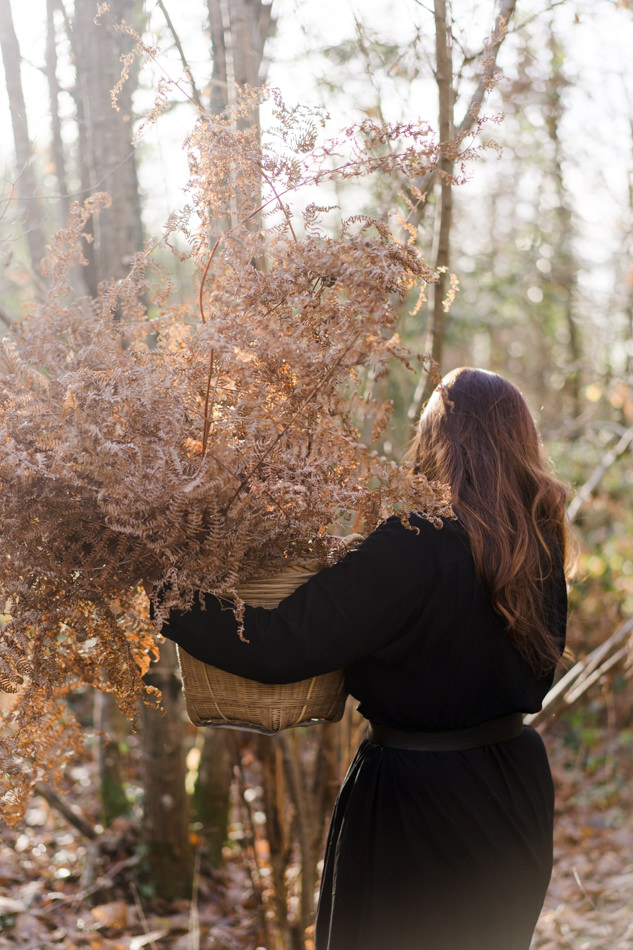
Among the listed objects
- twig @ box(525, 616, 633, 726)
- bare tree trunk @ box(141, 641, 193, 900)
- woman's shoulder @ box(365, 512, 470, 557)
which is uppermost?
woman's shoulder @ box(365, 512, 470, 557)

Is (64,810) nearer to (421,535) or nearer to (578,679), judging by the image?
(578,679)

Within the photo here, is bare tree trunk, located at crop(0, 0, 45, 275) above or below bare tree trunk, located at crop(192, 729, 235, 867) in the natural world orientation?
above

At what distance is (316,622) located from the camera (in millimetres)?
1607

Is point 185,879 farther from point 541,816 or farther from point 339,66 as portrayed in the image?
point 339,66

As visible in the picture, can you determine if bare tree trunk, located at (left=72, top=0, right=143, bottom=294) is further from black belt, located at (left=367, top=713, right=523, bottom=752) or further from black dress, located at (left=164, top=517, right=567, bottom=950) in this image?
black belt, located at (left=367, top=713, right=523, bottom=752)

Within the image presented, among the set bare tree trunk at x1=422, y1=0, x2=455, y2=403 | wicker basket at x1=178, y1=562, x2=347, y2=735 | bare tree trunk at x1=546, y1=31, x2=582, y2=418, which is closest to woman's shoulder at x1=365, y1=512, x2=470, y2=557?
wicker basket at x1=178, y1=562, x2=347, y2=735

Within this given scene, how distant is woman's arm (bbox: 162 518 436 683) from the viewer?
5.26ft

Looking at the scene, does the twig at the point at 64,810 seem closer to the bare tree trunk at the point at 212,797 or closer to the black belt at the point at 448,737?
the bare tree trunk at the point at 212,797

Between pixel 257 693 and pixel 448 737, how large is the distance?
481 mm

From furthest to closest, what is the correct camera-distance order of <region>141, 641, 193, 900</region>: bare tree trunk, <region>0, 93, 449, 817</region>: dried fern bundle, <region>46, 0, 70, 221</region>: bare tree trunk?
<region>141, 641, 193, 900</region>: bare tree trunk, <region>46, 0, 70, 221</region>: bare tree trunk, <region>0, 93, 449, 817</region>: dried fern bundle

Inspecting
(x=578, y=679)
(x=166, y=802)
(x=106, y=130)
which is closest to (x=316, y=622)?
(x=578, y=679)

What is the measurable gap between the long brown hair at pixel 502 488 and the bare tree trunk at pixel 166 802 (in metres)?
2.29

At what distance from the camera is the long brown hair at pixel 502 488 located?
1.80 meters

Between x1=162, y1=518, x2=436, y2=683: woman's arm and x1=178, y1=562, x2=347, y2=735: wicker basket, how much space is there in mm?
38
